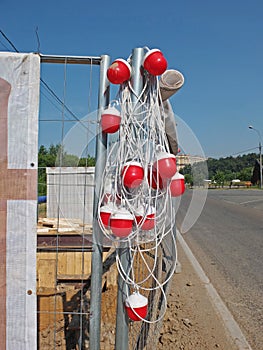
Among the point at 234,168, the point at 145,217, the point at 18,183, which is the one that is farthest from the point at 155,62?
the point at 234,168

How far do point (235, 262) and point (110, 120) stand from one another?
6393mm

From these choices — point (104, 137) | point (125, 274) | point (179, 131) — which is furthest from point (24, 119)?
point (125, 274)

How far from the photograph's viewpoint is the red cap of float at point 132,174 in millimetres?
2012

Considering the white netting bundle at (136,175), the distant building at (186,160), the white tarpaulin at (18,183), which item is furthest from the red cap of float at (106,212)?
the distant building at (186,160)

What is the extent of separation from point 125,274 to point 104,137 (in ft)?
2.66

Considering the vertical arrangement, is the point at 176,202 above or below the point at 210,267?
above

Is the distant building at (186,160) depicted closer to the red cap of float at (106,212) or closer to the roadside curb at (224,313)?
the red cap of float at (106,212)

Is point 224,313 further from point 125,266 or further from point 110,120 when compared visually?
point 110,120

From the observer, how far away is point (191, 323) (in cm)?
455

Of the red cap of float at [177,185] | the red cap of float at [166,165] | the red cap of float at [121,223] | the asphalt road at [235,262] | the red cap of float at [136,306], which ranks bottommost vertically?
the asphalt road at [235,262]

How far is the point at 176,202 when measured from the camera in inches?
89.7

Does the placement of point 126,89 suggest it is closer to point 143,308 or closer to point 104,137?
point 104,137

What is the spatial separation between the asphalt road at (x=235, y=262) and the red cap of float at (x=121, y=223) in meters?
0.44

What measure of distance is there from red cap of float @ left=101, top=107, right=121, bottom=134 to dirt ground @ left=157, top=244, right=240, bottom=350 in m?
2.68
